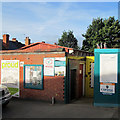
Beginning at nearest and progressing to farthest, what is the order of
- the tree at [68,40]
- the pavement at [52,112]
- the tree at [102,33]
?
the pavement at [52,112], the tree at [102,33], the tree at [68,40]

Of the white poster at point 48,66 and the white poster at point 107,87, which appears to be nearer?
the white poster at point 107,87

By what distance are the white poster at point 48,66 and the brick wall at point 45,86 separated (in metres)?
0.25

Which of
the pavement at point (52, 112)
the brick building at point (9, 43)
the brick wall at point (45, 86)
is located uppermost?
the brick building at point (9, 43)

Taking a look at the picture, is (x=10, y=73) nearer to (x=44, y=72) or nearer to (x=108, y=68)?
(x=44, y=72)

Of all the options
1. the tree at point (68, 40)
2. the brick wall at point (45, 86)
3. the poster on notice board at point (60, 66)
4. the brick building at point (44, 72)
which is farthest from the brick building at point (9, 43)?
the poster on notice board at point (60, 66)

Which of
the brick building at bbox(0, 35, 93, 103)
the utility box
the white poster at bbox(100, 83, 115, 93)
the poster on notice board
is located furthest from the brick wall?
the white poster at bbox(100, 83, 115, 93)

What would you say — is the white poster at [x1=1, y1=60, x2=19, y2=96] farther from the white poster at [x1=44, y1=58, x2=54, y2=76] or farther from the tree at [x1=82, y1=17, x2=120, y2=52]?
the tree at [x1=82, y1=17, x2=120, y2=52]

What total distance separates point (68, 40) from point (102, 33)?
1375 cm

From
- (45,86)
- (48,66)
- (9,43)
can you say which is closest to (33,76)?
(45,86)

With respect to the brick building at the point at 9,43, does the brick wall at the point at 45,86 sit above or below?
below

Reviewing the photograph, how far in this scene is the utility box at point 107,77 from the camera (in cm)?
852

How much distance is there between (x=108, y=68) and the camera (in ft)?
28.2

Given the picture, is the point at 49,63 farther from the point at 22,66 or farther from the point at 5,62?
the point at 5,62

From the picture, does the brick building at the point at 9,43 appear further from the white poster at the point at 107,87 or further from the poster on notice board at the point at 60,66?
the white poster at the point at 107,87
